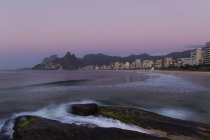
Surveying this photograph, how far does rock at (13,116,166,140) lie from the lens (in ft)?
44.2

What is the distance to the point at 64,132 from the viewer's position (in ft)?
46.9

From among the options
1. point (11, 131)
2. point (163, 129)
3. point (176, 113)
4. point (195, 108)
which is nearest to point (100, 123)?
point (163, 129)

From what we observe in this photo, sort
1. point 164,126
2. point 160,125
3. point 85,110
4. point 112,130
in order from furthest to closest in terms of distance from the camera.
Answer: point 85,110 < point 160,125 < point 164,126 < point 112,130

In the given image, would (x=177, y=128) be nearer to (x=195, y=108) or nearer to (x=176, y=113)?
(x=176, y=113)

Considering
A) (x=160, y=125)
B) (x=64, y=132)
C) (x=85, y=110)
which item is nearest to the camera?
(x=64, y=132)

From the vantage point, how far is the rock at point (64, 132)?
44.2 ft

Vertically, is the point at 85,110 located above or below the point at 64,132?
above

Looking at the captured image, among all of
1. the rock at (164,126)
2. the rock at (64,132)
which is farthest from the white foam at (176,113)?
the rock at (64,132)

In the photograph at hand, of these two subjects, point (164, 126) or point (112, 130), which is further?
point (164, 126)

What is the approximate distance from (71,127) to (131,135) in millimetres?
3134

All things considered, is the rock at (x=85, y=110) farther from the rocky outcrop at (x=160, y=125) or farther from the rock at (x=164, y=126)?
the rock at (x=164, y=126)

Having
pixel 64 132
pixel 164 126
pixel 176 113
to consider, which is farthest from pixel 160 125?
pixel 176 113

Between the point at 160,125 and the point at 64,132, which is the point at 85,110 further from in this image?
the point at 160,125

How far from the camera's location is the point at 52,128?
14.9 metres
